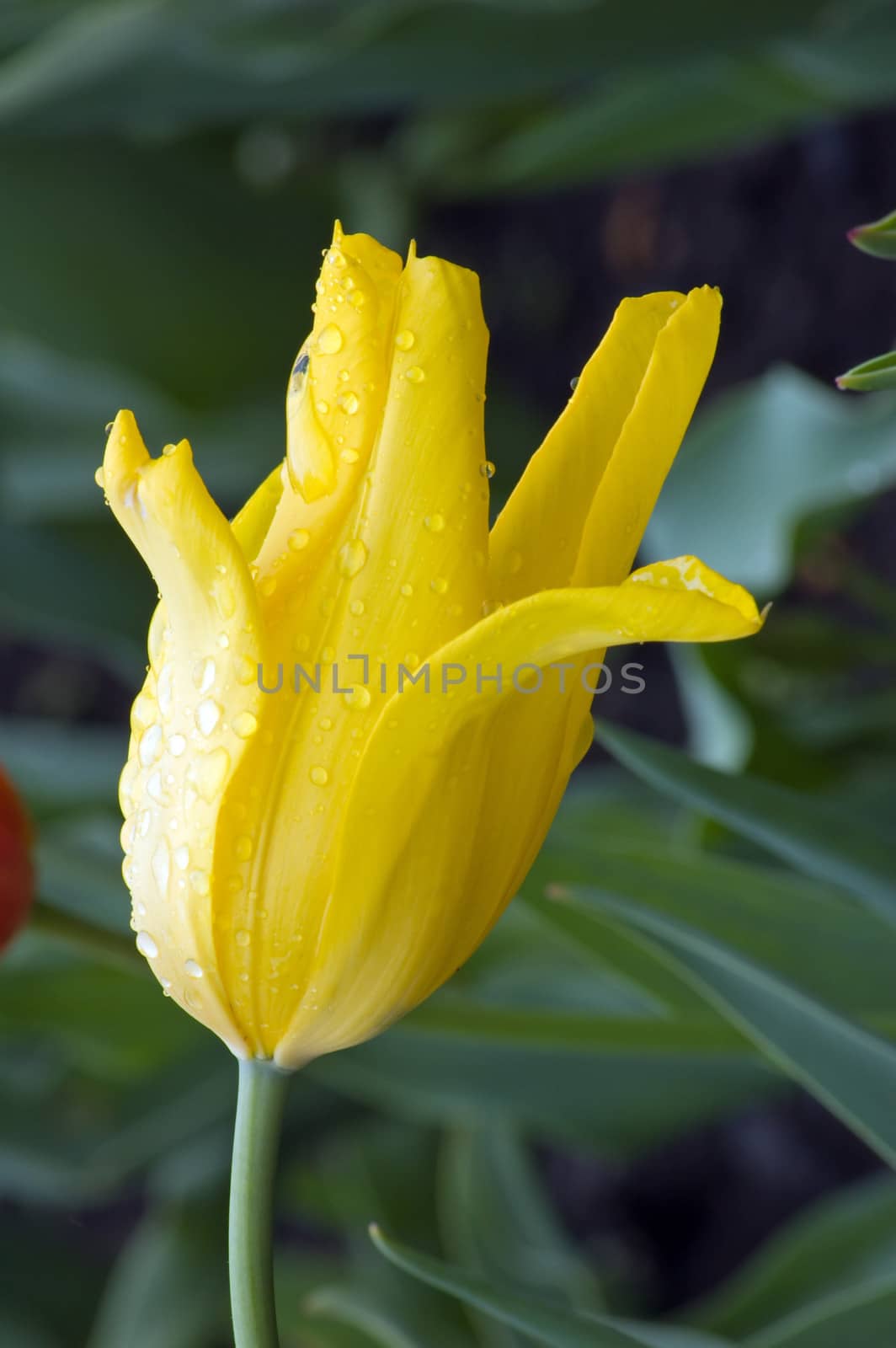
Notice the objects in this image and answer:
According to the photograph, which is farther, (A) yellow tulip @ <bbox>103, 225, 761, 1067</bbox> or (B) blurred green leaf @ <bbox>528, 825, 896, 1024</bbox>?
(B) blurred green leaf @ <bbox>528, 825, 896, 1024</bbox>

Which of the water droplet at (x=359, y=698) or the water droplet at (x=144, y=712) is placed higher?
the water droplet at (x=359, y=698)

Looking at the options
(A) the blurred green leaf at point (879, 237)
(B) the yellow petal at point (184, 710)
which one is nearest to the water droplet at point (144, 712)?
(B) the yellow petal at point (184, 710)

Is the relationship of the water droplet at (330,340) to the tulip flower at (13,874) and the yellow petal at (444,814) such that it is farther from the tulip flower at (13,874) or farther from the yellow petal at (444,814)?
the tulip flower at (13,874)

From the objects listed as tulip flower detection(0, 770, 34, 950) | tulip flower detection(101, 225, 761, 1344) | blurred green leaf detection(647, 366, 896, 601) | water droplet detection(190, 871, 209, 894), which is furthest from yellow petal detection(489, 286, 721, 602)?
blurred green leaf detection(647, 366, 896, 601)

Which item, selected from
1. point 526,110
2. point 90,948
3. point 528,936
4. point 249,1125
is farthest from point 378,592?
point 526,110

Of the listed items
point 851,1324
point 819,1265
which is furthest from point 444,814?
point 819,1265

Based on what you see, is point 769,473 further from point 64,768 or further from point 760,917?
point 64,768

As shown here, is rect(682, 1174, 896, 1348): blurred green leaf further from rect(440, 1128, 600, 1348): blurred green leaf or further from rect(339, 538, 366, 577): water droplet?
rect(339, 538, 366, 577): water droplet
